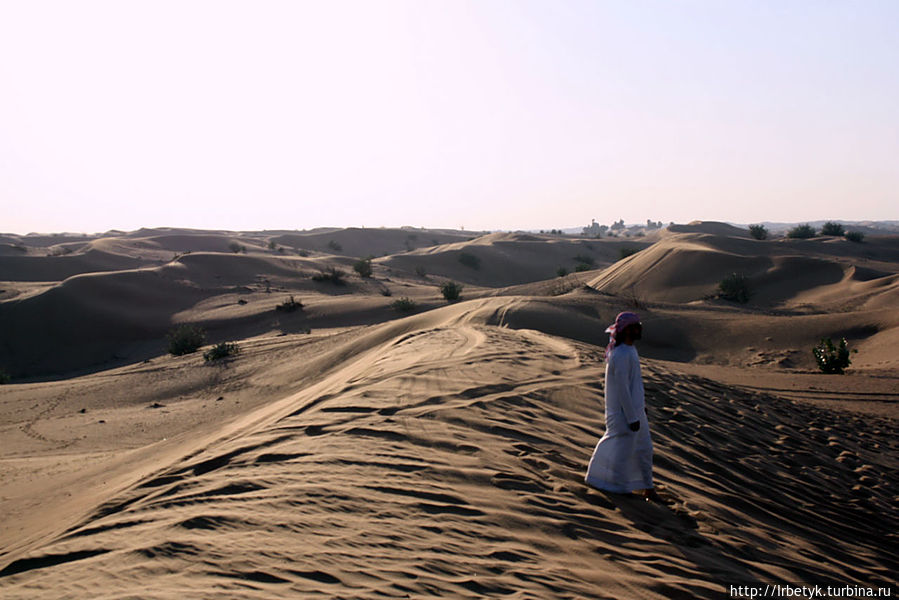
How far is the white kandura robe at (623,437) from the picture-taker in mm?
4301

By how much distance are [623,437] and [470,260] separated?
112 feet

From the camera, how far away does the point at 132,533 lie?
11.2ft

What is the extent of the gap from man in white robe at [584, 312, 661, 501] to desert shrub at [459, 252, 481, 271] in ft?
110

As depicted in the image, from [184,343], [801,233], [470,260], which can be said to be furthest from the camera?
[470,260]

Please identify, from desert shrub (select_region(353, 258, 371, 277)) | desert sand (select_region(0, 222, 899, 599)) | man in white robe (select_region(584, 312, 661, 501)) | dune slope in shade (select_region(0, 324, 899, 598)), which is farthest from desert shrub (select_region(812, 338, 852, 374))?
desert shrub (select_region(353, 258, 371, 277))

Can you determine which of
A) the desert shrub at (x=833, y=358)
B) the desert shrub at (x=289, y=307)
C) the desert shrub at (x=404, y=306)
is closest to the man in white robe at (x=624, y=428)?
the desert shrub at (x=833, y=358)

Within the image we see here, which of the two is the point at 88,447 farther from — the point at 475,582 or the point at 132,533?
the point at 475,582

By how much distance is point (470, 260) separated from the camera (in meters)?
38.4

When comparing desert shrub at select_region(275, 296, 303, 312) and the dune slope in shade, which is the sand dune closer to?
desert shrub at select_region(275, 296, 303, 312)

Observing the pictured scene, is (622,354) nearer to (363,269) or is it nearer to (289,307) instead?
(289,307)

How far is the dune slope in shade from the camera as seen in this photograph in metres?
2.97

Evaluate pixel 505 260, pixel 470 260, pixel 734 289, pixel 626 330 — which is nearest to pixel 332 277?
pixel 470 260

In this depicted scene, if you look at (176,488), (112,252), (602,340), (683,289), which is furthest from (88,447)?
(112,252)

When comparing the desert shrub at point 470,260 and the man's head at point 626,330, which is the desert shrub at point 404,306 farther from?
the desert shrub at point 470,260
